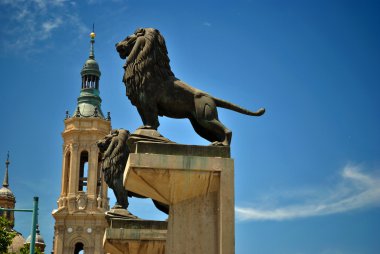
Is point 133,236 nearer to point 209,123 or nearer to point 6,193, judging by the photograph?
point 209,123

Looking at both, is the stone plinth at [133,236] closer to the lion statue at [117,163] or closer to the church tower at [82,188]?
the lion statue at [117,163]

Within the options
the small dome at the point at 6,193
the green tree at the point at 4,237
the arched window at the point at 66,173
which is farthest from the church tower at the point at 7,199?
the green tree at the point at 4,237

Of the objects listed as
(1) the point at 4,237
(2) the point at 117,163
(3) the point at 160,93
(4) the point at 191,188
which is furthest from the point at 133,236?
(1) the point at 4,237

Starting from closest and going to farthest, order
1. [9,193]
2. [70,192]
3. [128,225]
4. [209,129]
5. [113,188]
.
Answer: [209,129]
[128,225]
[113,188]
[70,192]
[9,193]

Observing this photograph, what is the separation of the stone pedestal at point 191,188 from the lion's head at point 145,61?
1.28 metres

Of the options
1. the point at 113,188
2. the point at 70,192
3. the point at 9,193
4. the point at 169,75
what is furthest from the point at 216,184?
the point at 9,193

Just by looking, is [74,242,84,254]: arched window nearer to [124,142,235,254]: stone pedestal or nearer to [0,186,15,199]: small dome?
[0,186,15,199]: small dome

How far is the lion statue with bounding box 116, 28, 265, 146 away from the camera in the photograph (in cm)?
1190

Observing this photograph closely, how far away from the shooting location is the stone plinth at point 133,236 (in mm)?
12141

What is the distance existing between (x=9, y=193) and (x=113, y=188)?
108 m

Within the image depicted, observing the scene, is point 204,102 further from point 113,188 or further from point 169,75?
point 113,188

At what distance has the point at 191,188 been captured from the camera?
11.3 meters

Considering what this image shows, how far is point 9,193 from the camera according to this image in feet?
390

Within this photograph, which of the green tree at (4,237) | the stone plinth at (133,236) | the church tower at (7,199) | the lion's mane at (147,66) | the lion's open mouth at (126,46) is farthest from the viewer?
the church tower at (7,199)
